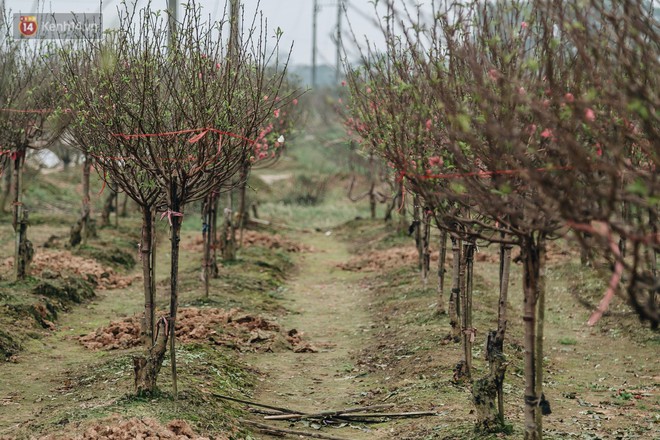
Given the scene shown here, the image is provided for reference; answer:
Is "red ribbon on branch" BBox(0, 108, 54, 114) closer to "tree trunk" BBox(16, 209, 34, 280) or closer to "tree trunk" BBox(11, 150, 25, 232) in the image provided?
"tree trunk" BBox(11, 150, 25, 232)

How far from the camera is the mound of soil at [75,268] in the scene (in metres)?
17.8

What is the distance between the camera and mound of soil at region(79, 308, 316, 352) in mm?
12930

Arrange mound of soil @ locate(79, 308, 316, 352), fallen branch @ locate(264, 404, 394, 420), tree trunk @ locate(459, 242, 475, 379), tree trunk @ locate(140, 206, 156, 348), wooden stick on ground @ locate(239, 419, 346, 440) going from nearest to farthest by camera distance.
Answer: wooden stick on ground @ locate(239, 419, 346, 440), fallen branch @ locate(264, 404, 394, 420), tree trunk @ locate(140, 206, 156, 348), tree trunk @ locate(459, 242, 475, 379), mound of soil @ locate(79, 308, 316, 352)

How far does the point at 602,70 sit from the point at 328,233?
2482 cm

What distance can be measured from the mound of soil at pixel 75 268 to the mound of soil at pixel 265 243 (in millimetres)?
5041

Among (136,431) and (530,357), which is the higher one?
(530,357)

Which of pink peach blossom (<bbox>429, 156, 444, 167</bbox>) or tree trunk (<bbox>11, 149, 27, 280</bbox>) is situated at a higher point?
pink peach blossom (<bbox>429, 156, 444, 167</bbox>)

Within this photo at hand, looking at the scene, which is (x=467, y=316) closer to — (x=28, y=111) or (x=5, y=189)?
(x=28, y=111)

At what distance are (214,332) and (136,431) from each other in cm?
527

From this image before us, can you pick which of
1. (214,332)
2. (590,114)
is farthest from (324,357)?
(590,114)

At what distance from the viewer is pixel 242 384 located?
11.3 meters

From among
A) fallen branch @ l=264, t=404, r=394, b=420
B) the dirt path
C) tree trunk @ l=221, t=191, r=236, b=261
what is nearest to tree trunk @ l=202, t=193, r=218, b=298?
the dirt path

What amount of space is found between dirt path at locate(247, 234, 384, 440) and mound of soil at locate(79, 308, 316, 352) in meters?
0.38

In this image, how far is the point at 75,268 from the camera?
719 inches
